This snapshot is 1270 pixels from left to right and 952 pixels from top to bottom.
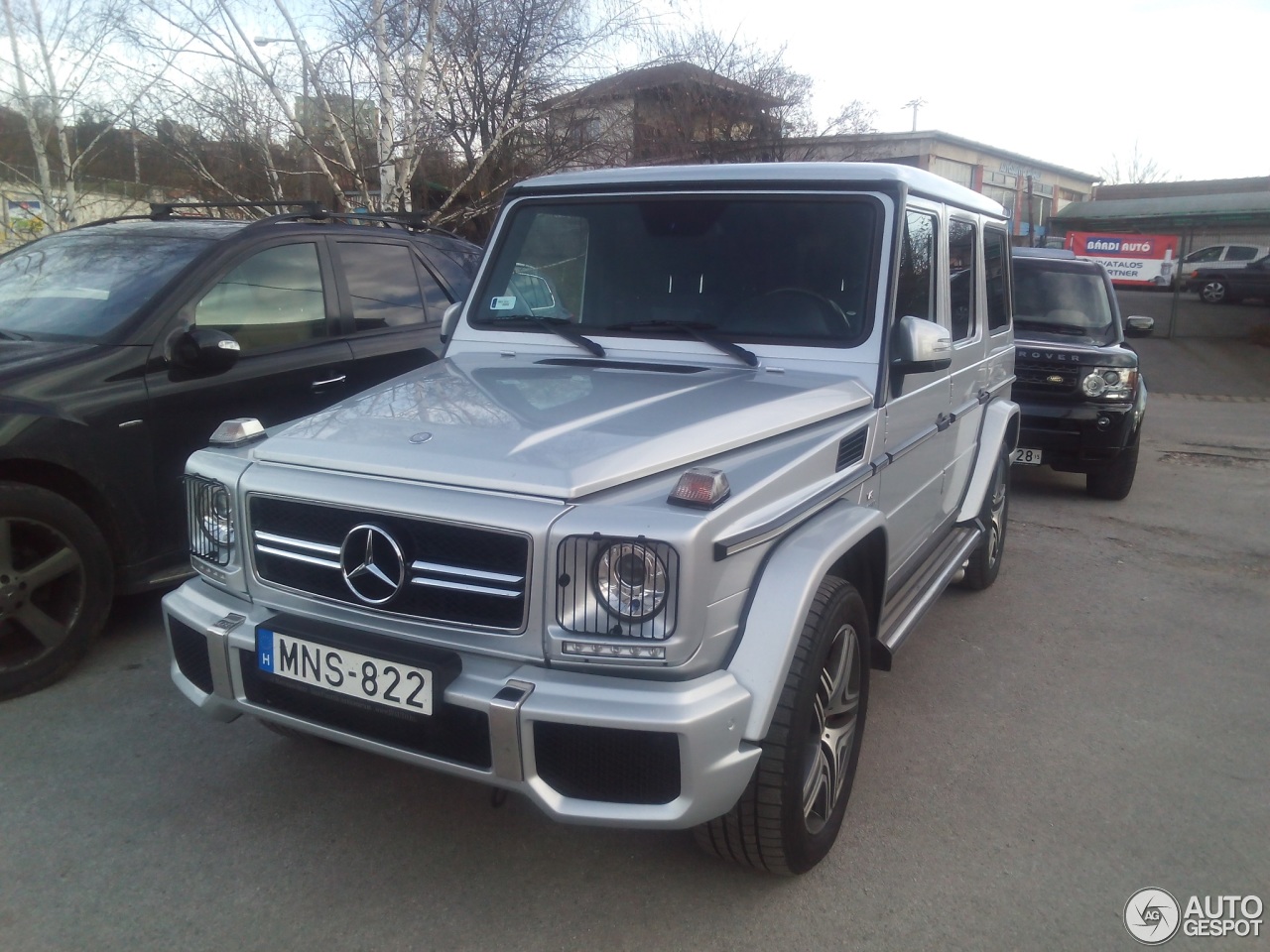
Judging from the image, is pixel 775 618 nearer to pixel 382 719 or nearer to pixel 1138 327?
pixel 382 719

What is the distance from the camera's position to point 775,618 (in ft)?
7.55

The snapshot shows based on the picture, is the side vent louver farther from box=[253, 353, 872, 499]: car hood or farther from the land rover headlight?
the land rover headlight

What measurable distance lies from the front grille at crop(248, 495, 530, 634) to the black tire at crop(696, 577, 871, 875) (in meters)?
0.73

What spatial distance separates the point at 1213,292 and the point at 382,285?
2904 cm

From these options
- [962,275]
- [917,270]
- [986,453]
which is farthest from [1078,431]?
[917,270]

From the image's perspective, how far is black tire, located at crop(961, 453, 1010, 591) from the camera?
521cm

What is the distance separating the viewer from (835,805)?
2.85 metres

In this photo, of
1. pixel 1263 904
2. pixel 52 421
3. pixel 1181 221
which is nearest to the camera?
pixel 1263 904

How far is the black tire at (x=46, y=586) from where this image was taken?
361cm

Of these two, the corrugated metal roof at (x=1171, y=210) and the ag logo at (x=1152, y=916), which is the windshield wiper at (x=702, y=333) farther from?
the corrugated metal roof at (x=1171, y=210)

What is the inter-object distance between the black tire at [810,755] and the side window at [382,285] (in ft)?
10.9

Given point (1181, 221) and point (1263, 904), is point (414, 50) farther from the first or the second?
point (1181, 221)

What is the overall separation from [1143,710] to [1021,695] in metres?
0.46

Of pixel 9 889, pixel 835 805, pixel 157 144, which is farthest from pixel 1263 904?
pixel 157 144
